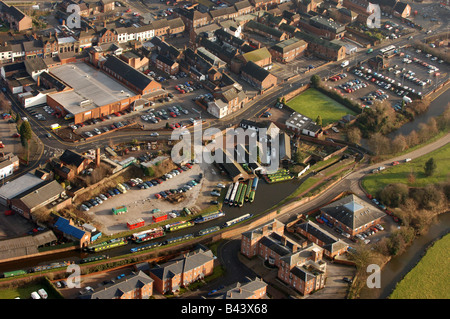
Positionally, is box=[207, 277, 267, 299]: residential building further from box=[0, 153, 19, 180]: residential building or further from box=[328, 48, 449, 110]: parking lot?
box=[328, 48, 449, 110]: parking lot

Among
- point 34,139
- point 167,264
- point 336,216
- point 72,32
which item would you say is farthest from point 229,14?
point 167,264

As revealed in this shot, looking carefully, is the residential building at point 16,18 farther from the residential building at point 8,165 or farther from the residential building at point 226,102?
→ the residential building at point 8,165

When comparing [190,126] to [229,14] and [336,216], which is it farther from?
[229,14]

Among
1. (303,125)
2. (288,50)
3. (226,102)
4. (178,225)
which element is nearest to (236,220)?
(178,225)

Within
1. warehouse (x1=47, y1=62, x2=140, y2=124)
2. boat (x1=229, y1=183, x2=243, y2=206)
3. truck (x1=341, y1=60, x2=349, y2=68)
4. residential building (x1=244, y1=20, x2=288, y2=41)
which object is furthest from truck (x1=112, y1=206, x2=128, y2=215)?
residential building (x1=244, y1=20, x2=288, y2=41)

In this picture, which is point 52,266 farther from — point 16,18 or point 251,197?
point 16,18

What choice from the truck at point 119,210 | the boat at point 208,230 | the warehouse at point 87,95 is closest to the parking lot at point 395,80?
the warehouse at point 87,95
